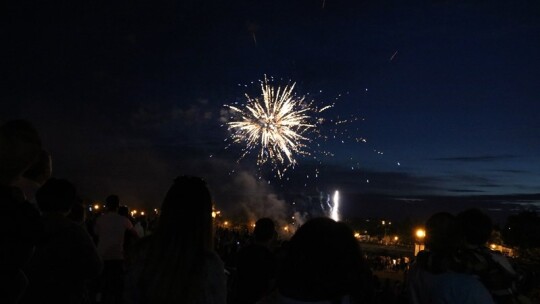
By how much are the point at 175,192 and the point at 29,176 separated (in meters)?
0.96

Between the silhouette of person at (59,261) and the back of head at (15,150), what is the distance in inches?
53.8

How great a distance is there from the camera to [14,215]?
2.35 meters

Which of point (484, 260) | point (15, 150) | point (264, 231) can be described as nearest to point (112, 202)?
point (264, 231)

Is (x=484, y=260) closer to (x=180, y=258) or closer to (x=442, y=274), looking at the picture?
(x=442, y=274)

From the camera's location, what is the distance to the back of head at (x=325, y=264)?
2.37 m

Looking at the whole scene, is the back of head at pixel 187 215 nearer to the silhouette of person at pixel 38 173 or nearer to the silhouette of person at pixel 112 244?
the silhouette of person at pixel 38 173

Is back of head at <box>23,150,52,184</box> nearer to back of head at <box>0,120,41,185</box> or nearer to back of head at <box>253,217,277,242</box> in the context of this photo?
back of head at <box>0,120,41,185</box>

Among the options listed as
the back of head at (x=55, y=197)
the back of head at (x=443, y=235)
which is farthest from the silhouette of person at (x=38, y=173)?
the back of head at (x=443, y=235)

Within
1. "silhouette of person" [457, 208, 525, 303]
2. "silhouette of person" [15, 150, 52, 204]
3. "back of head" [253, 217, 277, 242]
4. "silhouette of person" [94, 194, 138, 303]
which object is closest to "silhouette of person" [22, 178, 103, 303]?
"silhouette of person" [15, 150, 52, 204]

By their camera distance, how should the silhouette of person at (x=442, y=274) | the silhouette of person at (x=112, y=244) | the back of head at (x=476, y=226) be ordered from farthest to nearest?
the silhouette of person at (x=112, y=244), the back of head at (x=476, y=226), the silhouette of person at (x=442, y=274)

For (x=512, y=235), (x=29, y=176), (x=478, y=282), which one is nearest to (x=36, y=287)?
(x=29, y=176)

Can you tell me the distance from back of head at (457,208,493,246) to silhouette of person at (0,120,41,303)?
11.2 feet

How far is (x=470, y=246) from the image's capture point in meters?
4.12

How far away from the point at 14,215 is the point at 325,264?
1597 millimetres
